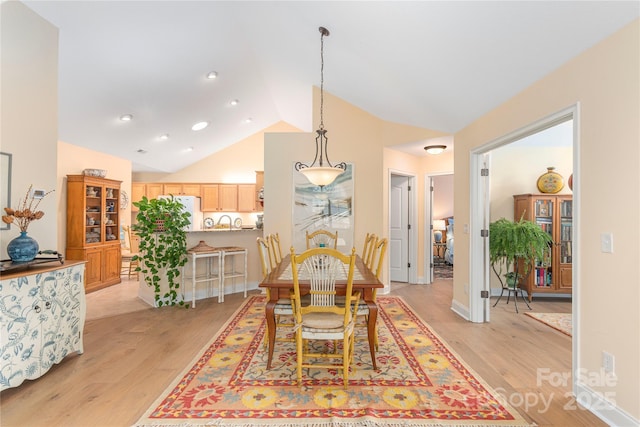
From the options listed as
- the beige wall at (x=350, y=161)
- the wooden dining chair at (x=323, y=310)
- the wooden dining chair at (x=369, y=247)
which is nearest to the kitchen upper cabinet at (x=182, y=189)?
the beige wall at (x=350, y=161)

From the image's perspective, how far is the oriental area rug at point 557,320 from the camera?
3.59 meters

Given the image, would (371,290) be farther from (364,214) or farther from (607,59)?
(364,214)

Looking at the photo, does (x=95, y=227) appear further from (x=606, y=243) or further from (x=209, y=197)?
(x=606, y=243)

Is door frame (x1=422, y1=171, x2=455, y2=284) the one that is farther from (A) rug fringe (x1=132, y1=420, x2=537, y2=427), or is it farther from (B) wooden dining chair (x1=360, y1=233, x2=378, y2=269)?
(A) rug fringe (x1=132, y1=420, x2=537, y2=427)

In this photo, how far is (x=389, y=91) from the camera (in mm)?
4250

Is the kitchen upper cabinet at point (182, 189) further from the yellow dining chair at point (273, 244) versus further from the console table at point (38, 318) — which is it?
the console table at point (38, 318)

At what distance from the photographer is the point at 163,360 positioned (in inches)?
112

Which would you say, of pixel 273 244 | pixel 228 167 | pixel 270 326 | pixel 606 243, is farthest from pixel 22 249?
pixel 228 167

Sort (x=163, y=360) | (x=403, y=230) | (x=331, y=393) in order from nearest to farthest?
1. (x=331, y=393)
2. (x=163, y=360)
3. (x=403, y=230)

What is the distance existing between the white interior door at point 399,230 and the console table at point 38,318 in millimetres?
4690

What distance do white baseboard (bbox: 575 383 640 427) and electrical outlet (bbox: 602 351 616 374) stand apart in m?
0.18

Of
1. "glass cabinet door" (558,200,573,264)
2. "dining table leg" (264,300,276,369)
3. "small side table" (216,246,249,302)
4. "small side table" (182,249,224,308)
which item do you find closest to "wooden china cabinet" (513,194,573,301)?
"glass cabinet door" (558,200,573,264)

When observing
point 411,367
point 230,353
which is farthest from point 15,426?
point 411,367

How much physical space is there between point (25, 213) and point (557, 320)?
5.42m
